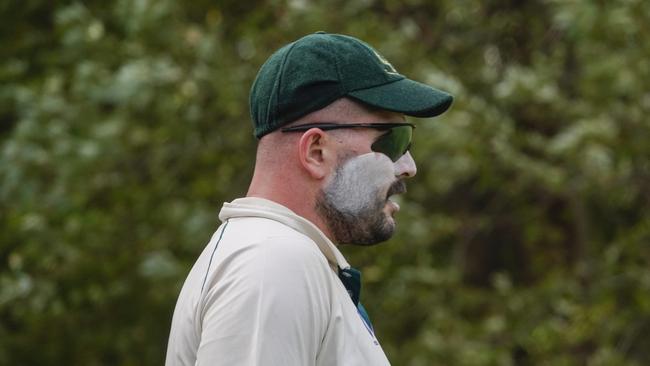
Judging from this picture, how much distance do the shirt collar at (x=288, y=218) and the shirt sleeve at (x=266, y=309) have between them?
0.14 metres

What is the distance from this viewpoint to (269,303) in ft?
6.26

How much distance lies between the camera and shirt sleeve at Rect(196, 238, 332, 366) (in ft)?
6.25

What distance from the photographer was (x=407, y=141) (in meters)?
2.37

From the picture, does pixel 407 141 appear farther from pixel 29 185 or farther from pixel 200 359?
pixel 29 185

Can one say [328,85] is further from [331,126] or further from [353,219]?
[353,219]

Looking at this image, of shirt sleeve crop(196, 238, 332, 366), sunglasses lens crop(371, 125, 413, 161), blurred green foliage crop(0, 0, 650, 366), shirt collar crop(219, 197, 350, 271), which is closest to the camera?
shirt sleeve crop(196, 238, 332, 366)

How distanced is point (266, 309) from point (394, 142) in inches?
21.7

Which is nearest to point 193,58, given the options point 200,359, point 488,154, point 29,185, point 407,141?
point 29,185

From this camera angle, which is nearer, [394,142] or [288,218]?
[288,218]

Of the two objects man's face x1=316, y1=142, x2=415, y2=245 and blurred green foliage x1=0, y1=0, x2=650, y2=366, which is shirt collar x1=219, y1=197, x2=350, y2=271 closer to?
man's face x1=316, y1=142, x2=415, y2=245

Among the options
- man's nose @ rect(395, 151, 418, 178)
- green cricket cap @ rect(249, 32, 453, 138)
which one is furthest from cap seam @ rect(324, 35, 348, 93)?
man's nose @ rect(395, 151, 418, 178)

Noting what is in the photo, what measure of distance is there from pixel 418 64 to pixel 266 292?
17.0 ft

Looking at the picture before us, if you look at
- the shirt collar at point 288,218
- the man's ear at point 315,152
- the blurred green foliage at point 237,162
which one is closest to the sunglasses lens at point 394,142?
the man's ear at point 315,152

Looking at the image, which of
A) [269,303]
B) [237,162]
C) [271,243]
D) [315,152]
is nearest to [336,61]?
[315,152]
